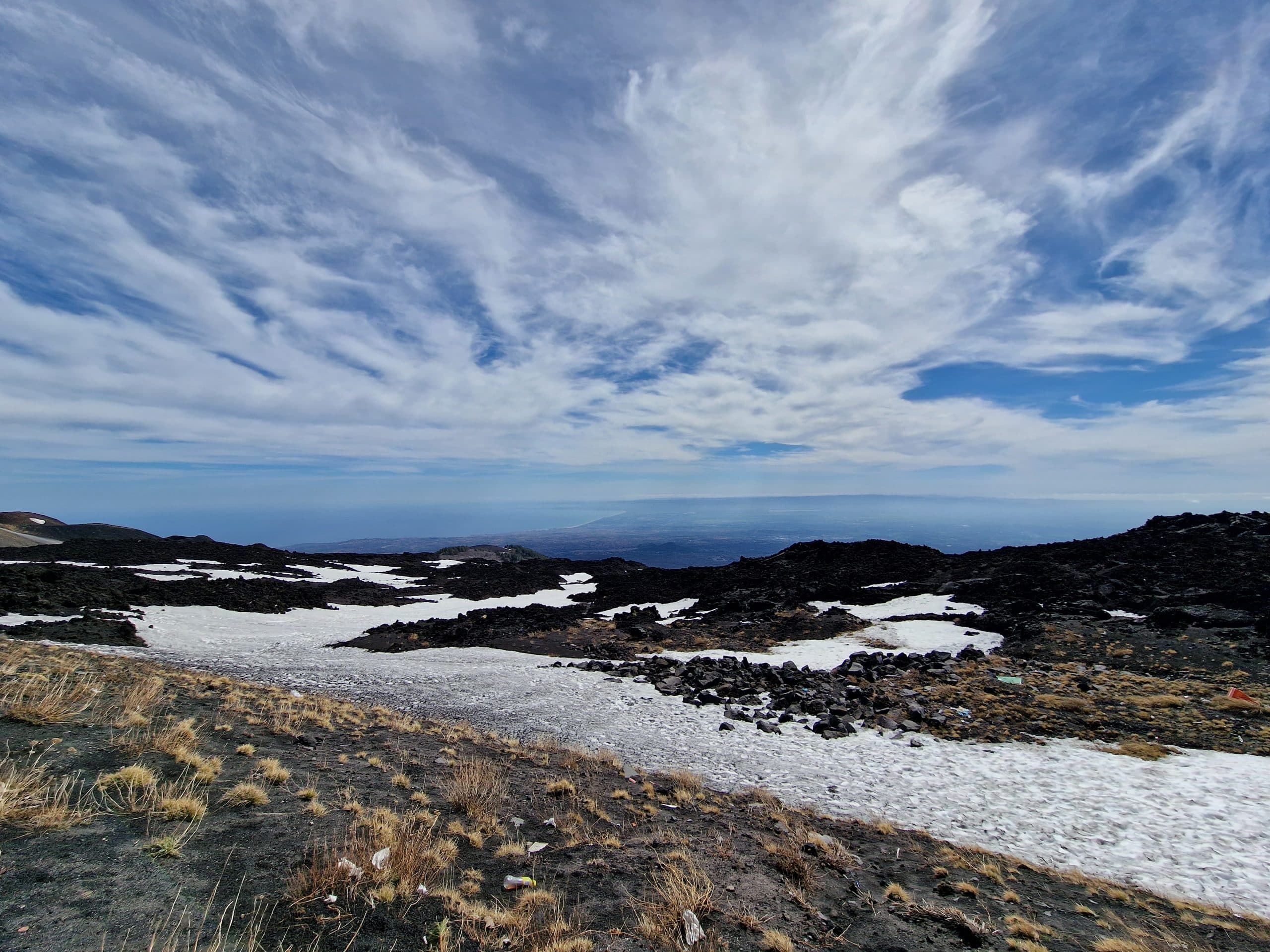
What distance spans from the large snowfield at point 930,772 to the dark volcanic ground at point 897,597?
1368 millimetres

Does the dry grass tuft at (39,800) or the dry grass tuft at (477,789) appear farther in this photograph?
the dry grass tuft at (477,789)

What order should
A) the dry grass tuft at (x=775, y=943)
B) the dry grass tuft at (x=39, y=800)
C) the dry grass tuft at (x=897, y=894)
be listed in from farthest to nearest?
the dry grass tuft at (x=897, y=894) → the dry grass tuft at (x=775, y=943) → the dry grass tuft at (x=39, y=800)

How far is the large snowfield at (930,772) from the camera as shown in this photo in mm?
8141

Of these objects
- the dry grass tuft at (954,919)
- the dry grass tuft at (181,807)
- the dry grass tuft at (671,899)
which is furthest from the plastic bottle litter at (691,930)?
the dry grass tuft at (181,807)

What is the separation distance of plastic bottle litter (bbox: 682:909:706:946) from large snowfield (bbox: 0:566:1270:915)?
16.9ft

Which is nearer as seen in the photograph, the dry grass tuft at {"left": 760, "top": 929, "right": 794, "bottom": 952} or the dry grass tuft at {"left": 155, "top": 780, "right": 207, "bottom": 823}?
the dry grass tuft at {"left": 760, "top": 929, "right": 794, "bottom": 952}

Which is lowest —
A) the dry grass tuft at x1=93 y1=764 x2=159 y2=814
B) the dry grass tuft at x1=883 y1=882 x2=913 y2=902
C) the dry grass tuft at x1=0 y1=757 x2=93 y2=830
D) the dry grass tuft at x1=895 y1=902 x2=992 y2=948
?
the dry grass tuft at x1=883 y1=882 x2=913 y2=902

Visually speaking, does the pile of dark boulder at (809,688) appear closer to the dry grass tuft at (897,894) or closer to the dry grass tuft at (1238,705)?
the dry grass tuft at (1238,705)

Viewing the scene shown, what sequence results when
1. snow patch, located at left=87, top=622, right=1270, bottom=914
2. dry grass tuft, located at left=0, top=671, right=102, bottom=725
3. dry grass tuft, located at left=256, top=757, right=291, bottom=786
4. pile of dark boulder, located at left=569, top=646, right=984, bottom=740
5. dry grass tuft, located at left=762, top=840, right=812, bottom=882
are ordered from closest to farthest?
dry grass tuft, located at left=762, top=840, right=812, bottom=882 < dry grass tuft, located at left=256, top=757, right=291, bottom=786 < dry grass tuft, located at left=0, top=671, right=102, bottom=725 < snow patch, located at left=87, top=622, right=1270, bottom=914 < pile of dark boulder, located at left=569, top=646, right=984, bottom=740

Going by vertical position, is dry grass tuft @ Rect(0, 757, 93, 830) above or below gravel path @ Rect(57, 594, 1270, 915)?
above

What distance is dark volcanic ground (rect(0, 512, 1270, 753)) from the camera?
1449cm

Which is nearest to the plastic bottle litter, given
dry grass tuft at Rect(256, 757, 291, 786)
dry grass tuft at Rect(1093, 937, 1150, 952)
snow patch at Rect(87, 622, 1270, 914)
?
dry grass tuft at Rect(1093, 937, 1150, 952)

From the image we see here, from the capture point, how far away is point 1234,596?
21.3 m

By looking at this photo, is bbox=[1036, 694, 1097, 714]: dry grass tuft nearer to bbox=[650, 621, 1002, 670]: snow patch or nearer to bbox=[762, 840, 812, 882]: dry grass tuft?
bbox=[650, 621, 1002, 670]: snow patch
